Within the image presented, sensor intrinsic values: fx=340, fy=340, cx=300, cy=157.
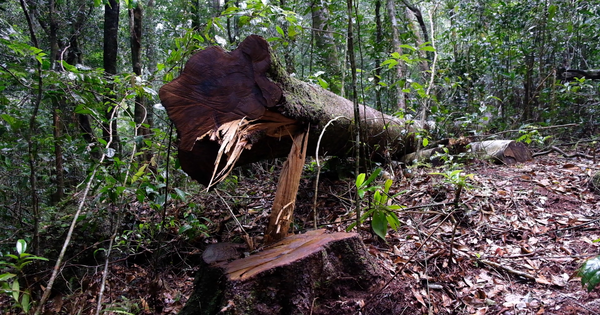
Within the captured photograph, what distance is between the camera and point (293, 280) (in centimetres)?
183

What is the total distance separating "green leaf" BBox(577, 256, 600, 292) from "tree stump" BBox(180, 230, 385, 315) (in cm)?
103

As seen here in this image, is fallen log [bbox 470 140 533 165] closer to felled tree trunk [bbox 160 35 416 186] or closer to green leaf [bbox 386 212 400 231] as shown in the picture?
green leaf [bbox 386 212 400 231]

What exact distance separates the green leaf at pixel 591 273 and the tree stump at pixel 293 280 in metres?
1.03

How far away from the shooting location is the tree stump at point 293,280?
1747mm

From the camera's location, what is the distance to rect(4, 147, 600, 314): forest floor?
215 cm

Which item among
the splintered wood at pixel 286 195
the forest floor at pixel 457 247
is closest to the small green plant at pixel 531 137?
the forest floor at pixel 457 247

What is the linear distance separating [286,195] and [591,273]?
176 centimetres

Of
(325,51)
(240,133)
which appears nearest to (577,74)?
(325,51)

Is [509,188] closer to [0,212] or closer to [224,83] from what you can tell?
[224,83]

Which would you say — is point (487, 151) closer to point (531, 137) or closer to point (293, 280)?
point (531, 137)

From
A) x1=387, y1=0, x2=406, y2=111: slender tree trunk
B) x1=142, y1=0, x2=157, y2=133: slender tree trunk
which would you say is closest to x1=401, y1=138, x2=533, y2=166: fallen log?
x1=387, y1=0, x2=406, y2=111: slender tree trunk

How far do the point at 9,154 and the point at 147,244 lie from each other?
188cm

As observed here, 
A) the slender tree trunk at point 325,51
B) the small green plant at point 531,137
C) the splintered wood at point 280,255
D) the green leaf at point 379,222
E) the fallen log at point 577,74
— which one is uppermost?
the slender tree trunk at point 325,51

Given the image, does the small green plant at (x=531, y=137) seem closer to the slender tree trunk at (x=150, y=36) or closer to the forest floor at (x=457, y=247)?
the forest floor at (x=457, y=247)
